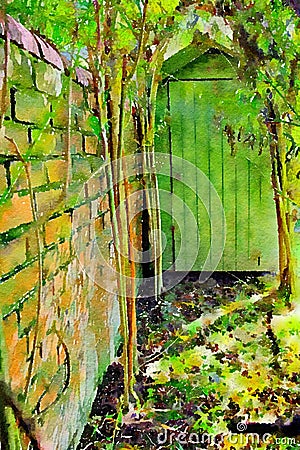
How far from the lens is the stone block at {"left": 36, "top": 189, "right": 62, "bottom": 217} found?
0.56 m

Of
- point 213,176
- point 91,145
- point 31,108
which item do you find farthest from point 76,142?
point 213,176

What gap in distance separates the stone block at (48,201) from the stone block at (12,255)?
2.7 inches

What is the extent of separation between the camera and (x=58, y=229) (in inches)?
24.7

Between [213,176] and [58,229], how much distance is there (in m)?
0.31

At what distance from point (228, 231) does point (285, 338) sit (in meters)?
0.20

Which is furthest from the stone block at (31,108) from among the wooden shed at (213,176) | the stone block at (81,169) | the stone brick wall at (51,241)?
the wooden shed at (213,176)

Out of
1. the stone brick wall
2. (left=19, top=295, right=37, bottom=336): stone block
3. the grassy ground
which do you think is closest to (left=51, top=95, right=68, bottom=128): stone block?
the stone brick wall

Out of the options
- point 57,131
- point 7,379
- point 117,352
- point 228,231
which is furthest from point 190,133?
point 7,379

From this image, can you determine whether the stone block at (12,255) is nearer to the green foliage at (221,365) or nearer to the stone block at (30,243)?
the stone block at (30,243)

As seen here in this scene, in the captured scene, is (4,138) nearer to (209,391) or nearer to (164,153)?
(164,153)

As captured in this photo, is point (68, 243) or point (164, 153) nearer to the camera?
point (68, 243)

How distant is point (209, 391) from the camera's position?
72cm

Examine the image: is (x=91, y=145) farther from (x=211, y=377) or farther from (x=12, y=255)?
(x=211, y=377)

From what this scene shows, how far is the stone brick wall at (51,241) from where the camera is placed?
0.48 meters
